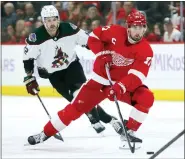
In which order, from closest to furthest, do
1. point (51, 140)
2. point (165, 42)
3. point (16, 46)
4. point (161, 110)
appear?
point (51, 140), point (161, 110), point (165, 42), point (16, 46)

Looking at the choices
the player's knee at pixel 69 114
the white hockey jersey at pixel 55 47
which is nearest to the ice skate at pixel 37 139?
the player's knee at pixel 69 114

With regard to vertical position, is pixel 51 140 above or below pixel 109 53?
below

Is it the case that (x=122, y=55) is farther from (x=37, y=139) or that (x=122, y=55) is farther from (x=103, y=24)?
(x=103, y=24)

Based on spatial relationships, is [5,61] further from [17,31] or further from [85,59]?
[85,59]

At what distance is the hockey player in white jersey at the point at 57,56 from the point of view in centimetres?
568

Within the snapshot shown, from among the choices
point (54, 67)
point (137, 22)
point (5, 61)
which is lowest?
point (5, 61)

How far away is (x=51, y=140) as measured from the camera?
575 centimetres

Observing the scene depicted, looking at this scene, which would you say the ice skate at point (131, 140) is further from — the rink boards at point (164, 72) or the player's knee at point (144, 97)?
the rink boards at point (164, 72)

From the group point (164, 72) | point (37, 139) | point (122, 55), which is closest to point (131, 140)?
point (122, 55)

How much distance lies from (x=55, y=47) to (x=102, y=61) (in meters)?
0.74

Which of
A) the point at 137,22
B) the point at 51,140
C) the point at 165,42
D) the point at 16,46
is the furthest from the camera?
the point at 16,46

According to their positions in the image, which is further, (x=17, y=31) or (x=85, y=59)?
(x=17, y=31)

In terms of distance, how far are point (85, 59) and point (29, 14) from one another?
3.80 feet

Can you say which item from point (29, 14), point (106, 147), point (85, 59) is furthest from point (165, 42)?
point (106, 147)
